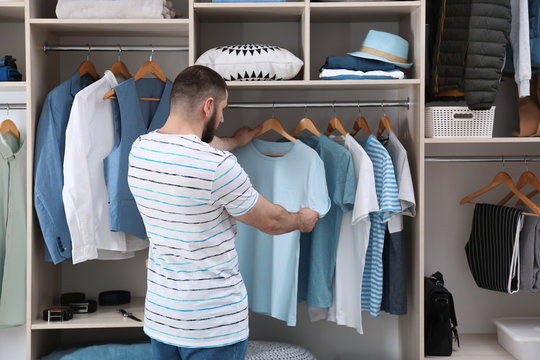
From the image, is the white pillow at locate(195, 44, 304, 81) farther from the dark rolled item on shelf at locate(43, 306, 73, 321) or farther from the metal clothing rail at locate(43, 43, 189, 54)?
the dark rolled item on shelf at locate(43, 306, 73, 321)

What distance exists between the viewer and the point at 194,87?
175 cm

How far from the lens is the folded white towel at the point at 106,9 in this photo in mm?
2586

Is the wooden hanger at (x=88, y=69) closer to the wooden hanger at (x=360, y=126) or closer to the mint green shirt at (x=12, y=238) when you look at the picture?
the mint green shirt at (x=12, y=238)

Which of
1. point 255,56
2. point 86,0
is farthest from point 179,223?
point 86,0

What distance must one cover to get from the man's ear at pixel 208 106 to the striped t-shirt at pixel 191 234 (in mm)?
108

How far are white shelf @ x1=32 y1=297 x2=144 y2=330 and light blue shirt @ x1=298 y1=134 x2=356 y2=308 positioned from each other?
776 mm

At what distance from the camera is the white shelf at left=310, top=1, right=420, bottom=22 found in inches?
102

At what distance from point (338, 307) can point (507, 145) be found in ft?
4.00

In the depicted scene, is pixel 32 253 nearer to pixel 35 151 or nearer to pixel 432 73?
pixel 35 151

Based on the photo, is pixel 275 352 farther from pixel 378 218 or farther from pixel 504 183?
pixel 504 183

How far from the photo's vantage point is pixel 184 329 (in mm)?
1773

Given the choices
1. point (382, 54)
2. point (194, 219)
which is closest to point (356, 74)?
point (382, 54)

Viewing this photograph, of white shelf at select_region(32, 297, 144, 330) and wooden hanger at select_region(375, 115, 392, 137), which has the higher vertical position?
wooden hanger at select_region(375, 115, 392, 137)

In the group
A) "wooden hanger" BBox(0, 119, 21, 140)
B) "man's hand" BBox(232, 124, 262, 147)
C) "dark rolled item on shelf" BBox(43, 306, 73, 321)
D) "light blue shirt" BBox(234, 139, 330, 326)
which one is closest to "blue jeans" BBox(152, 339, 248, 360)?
"light blue shirt" BBox(234, 139, 330, 326)
